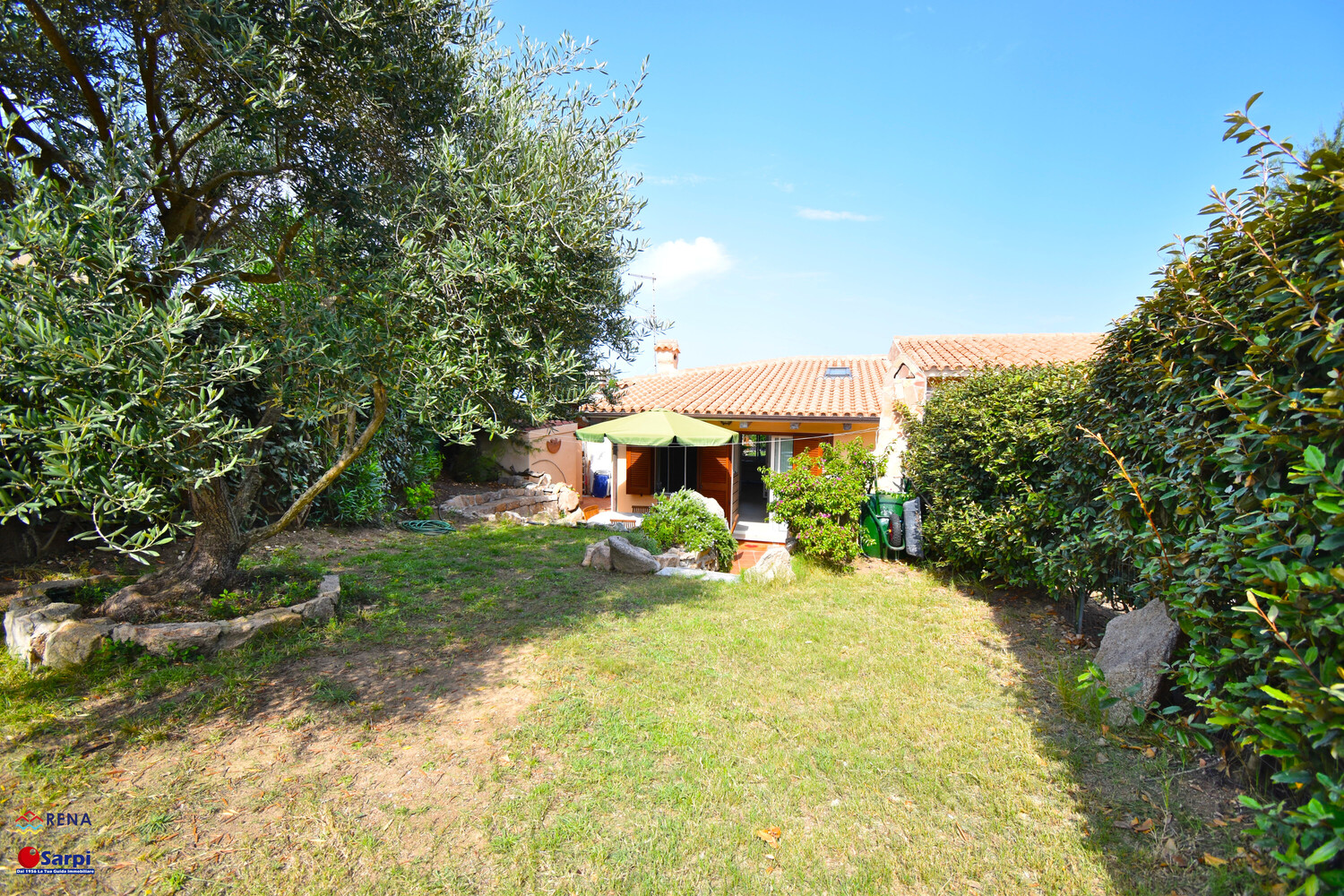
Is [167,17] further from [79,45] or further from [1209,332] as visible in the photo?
[1209,332]

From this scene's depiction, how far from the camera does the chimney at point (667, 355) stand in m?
21.1

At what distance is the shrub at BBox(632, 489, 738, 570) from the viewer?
31.1 feet

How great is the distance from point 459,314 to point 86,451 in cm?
241

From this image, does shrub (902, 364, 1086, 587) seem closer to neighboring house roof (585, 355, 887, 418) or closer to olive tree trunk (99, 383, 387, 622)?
neighboring house roof (585, 355, 887, 418)

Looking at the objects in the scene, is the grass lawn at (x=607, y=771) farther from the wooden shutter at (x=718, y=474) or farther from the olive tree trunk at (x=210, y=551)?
the wooden shutter at (x=718, y=474)

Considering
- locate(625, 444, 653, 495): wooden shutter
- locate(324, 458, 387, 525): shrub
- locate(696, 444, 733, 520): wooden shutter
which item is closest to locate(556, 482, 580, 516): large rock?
locate(625, 444, 653, 495): wooden shutter

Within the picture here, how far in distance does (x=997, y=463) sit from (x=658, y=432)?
6.01 m

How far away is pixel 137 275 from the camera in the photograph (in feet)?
11.1

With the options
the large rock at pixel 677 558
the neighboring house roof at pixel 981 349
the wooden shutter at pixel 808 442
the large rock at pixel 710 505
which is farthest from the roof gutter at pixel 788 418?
the large rock at pixel 677 558

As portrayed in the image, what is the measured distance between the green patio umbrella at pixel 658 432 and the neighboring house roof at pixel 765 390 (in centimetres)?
61

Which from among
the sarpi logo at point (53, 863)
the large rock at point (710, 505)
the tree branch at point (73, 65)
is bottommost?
the sarpi logo at point (53, 863)

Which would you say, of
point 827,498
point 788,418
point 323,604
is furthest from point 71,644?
point 788,418

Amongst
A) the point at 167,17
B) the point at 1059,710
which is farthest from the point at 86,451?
the point at 1059,710

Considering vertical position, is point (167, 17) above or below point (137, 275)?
above
